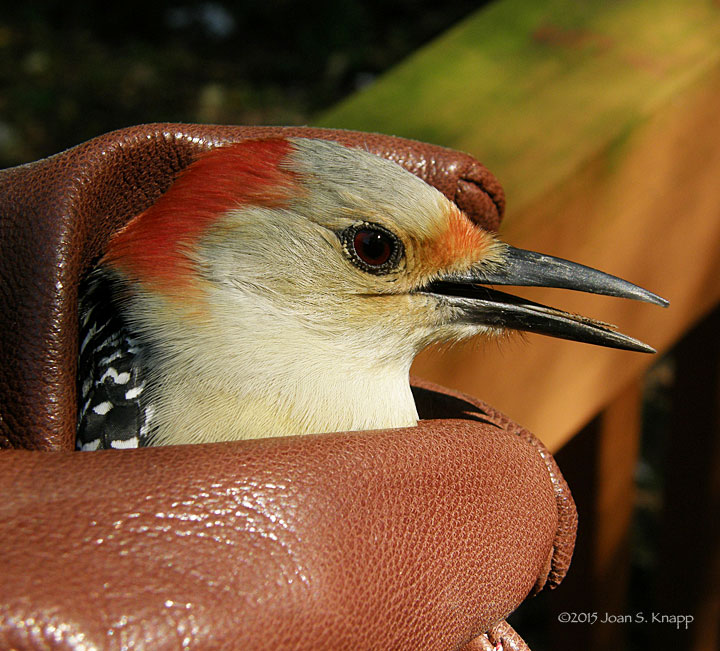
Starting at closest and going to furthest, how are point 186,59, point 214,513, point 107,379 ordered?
1. point 214,513
2. point 107,379
3. point 186,59

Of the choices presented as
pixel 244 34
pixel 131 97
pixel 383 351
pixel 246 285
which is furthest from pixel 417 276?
pixel 244 34

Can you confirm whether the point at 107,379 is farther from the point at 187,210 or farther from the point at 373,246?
the point at 373,246

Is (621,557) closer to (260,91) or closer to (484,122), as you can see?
(484,122)

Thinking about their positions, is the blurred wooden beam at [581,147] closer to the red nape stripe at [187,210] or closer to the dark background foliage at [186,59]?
the red nape stripe at [187,210]

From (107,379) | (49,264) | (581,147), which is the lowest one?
(107,379)

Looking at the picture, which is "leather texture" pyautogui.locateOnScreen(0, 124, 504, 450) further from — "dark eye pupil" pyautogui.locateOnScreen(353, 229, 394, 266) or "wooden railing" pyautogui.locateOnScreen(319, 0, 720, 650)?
"wooden railing" pyautogui.locateOnScreen(319, 0, 720, 650)

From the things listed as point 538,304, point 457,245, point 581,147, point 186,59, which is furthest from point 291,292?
point 186,59

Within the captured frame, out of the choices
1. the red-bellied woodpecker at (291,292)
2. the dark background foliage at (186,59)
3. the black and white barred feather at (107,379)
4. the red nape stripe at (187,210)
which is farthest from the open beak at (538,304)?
the dark background foliage at (186,59)
